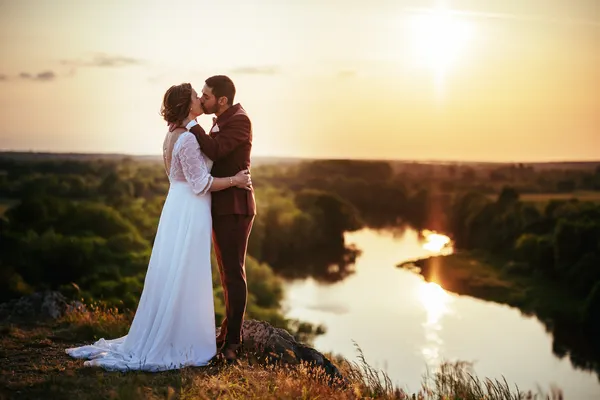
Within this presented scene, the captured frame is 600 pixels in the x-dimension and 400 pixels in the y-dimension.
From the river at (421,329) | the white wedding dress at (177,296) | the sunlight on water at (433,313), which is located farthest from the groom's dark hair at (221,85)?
the sunlight on water at (433,313)

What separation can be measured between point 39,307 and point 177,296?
172 inches

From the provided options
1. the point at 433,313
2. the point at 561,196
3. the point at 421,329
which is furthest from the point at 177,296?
the point at 561,196

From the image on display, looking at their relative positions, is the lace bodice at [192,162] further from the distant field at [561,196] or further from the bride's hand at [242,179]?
the distant field at [561,196]

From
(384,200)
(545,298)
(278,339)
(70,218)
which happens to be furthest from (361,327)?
(278,339)

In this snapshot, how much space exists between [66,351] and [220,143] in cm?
253

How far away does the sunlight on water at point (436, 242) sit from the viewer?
61.9 meters

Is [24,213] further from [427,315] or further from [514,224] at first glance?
[514,224]

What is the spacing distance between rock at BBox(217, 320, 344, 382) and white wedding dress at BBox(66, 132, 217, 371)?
50 centimetres

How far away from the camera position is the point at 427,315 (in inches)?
1848

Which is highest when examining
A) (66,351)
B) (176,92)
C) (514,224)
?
(176,92)

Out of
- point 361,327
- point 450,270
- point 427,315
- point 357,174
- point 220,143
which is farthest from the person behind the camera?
point 357,174

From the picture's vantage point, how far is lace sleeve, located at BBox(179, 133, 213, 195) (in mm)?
5891

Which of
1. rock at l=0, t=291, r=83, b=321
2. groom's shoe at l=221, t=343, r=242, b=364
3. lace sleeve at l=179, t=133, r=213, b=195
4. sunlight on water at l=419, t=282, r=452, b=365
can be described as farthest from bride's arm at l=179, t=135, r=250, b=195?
sunlight on water at l=419, t=282, r=452, b=365

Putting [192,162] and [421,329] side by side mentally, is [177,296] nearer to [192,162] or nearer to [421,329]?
[192,162]
